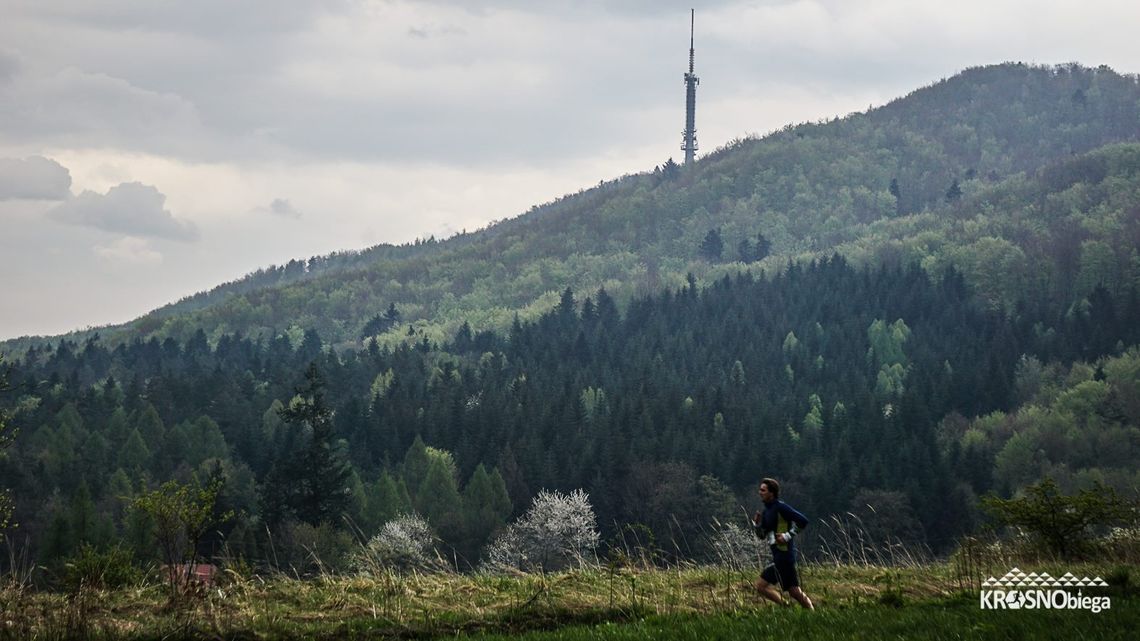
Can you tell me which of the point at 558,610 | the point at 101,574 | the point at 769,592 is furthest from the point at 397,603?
the point at 769,592

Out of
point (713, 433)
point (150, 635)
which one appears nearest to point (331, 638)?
point (150, 635)

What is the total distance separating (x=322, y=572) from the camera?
67.3ft

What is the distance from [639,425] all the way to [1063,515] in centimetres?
9432

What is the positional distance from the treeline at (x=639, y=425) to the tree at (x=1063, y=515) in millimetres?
48237

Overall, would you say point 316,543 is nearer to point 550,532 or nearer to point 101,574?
point 550,532

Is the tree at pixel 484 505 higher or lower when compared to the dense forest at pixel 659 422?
lower

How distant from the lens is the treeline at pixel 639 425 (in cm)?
9294

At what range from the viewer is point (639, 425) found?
11562 cm

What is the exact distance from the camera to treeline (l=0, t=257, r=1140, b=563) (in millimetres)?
92938

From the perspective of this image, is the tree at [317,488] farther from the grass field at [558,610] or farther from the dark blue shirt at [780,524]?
the dark blue shirt at [780,524]

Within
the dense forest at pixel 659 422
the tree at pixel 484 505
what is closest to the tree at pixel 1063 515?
the dense forest at pixel 659 422

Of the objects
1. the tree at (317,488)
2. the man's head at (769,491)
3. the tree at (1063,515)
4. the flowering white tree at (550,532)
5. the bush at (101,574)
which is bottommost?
the flowering white tree at (550,532)

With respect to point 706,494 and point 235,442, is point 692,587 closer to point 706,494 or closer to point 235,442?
point 706,494

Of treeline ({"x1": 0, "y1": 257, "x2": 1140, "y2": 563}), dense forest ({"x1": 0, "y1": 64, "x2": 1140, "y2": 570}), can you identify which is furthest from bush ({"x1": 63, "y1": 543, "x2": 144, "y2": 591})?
treeline ({"x1": 0, "y1": 257, "x2": 1140, "y2": 563})
